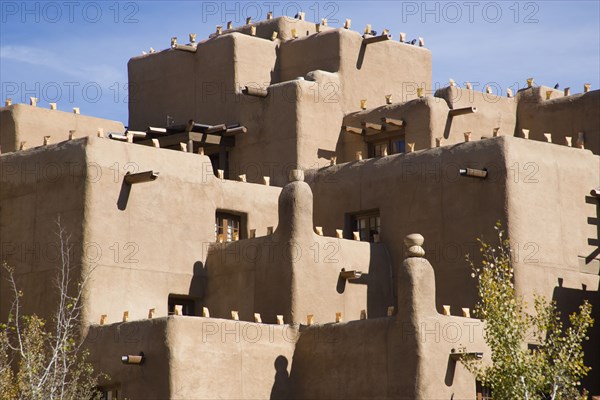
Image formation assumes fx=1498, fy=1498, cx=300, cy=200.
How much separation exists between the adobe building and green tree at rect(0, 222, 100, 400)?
0.37m

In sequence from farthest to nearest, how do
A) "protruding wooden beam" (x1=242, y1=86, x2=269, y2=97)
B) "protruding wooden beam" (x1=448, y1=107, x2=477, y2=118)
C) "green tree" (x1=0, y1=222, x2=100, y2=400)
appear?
1. "protruding wooden beam" (x1=242, y1=86, x2=269, y2=97)
2. "protruding wooden beam" (x1=448, y1=107, x2=477, y2=118)
3. "green tree" (x1=0, y1=222, x2=100, y2=400)

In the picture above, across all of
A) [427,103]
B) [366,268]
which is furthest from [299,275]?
[427,103]

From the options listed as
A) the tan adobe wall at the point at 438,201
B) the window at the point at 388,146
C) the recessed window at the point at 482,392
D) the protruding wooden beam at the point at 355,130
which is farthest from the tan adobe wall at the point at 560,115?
the recessed window at the point at 482,392

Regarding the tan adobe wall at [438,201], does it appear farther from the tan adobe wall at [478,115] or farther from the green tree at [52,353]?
the green tree at [52,353]

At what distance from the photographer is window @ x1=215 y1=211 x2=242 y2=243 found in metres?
41.4

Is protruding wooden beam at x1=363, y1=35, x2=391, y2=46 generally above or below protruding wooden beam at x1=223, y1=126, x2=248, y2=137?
above

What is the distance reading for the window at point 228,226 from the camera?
136 ft

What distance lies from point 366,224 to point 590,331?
6987 millimetres

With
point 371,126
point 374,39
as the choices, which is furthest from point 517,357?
point 374,39

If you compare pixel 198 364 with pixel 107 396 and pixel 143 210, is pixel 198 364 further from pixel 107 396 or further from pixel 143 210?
pixel 143 210

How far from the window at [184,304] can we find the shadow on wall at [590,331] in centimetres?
955

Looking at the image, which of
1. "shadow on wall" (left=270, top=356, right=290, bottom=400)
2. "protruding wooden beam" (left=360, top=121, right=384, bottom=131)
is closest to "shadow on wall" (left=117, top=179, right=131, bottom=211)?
"shadow on wall" (left=270, top=356, right=290, bottom=400)

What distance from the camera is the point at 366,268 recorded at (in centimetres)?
4031

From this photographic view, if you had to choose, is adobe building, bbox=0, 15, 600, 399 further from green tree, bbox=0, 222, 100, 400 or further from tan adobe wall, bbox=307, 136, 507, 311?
green tree, bbox=0, 222, 100, 400
